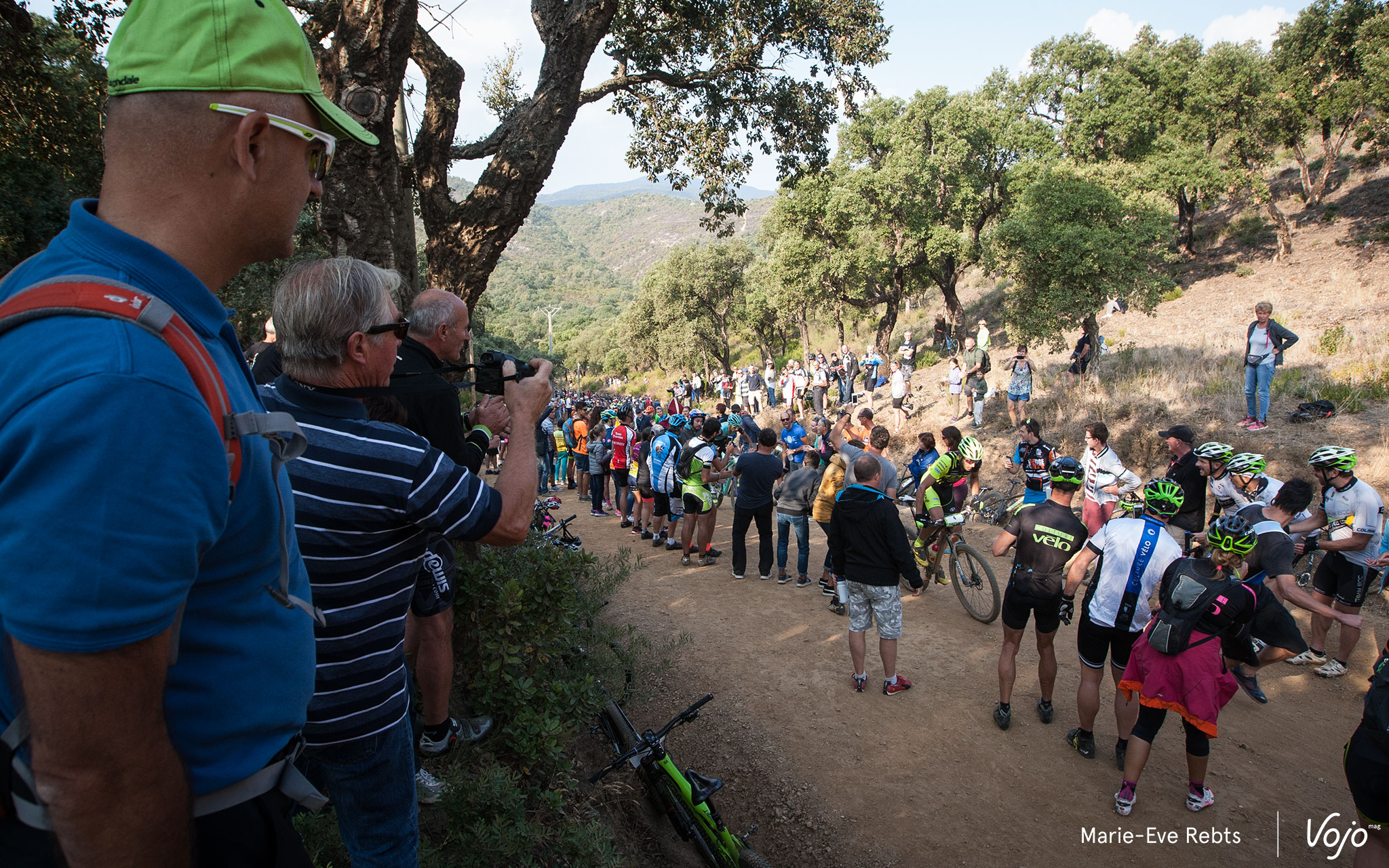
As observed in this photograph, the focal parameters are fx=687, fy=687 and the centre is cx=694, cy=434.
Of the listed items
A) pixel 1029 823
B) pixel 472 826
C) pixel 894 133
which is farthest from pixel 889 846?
pixel 894 133

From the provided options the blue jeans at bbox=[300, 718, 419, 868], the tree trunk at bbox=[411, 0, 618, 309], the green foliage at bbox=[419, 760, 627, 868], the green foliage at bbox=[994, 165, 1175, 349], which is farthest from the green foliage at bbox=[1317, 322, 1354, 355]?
the blue jeans at bbox=[300, 718, 419, 868]

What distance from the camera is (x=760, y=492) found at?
886cm

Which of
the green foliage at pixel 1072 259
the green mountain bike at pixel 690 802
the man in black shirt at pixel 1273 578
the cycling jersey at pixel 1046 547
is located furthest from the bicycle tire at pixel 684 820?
the green foliage at pixel 1072 259

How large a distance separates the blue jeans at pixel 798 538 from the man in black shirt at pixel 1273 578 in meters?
4.38

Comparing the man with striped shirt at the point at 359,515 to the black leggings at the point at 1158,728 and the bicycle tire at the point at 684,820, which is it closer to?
the bicycle tire at the point at 684,820

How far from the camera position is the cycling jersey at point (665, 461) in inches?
405

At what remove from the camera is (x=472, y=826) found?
278 cm

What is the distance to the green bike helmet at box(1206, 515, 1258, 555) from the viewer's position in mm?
4312

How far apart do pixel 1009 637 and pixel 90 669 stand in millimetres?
5720

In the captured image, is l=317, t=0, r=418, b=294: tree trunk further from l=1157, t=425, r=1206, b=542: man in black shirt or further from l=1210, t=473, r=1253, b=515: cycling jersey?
l=1157, t=425, r=1206, b=542: man in black shirt

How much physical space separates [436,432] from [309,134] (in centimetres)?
204

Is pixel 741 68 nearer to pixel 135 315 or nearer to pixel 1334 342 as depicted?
pixel 135 315

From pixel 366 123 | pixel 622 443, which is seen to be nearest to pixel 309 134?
pixel 366 123

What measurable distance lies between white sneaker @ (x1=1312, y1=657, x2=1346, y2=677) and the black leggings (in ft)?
9.89
